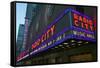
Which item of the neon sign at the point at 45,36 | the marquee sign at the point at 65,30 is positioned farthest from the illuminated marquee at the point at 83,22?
the neon sign at the point at 45,36

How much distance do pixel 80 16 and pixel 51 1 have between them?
1.69ft

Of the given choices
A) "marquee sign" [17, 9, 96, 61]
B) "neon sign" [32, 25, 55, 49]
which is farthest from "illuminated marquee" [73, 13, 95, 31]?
"neon sign" [32, 25, 55, 49]

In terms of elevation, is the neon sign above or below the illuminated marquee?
below

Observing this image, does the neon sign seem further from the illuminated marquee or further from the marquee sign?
the illuminated marquee

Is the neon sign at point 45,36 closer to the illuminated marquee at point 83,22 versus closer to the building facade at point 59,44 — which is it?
the building facade at point 59,44

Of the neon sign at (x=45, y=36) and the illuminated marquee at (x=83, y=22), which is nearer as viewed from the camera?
the neon sign at (x=45, y=36)

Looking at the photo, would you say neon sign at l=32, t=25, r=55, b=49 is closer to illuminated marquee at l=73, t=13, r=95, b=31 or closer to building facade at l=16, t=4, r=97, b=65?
building facade at l=16, t=4, r=97, b=65

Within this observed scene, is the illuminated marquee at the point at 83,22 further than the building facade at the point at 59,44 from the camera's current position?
Yes

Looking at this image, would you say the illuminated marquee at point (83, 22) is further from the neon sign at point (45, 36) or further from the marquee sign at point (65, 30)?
the neon sign at point (45, 36)

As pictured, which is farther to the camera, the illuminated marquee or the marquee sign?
the illuminated marquee

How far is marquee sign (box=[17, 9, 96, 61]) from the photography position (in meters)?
3.79

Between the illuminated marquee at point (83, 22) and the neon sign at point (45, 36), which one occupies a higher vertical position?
the illuminated marquee at point (83, 22)

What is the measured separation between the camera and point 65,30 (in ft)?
12.9

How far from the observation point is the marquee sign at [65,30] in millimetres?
3793
